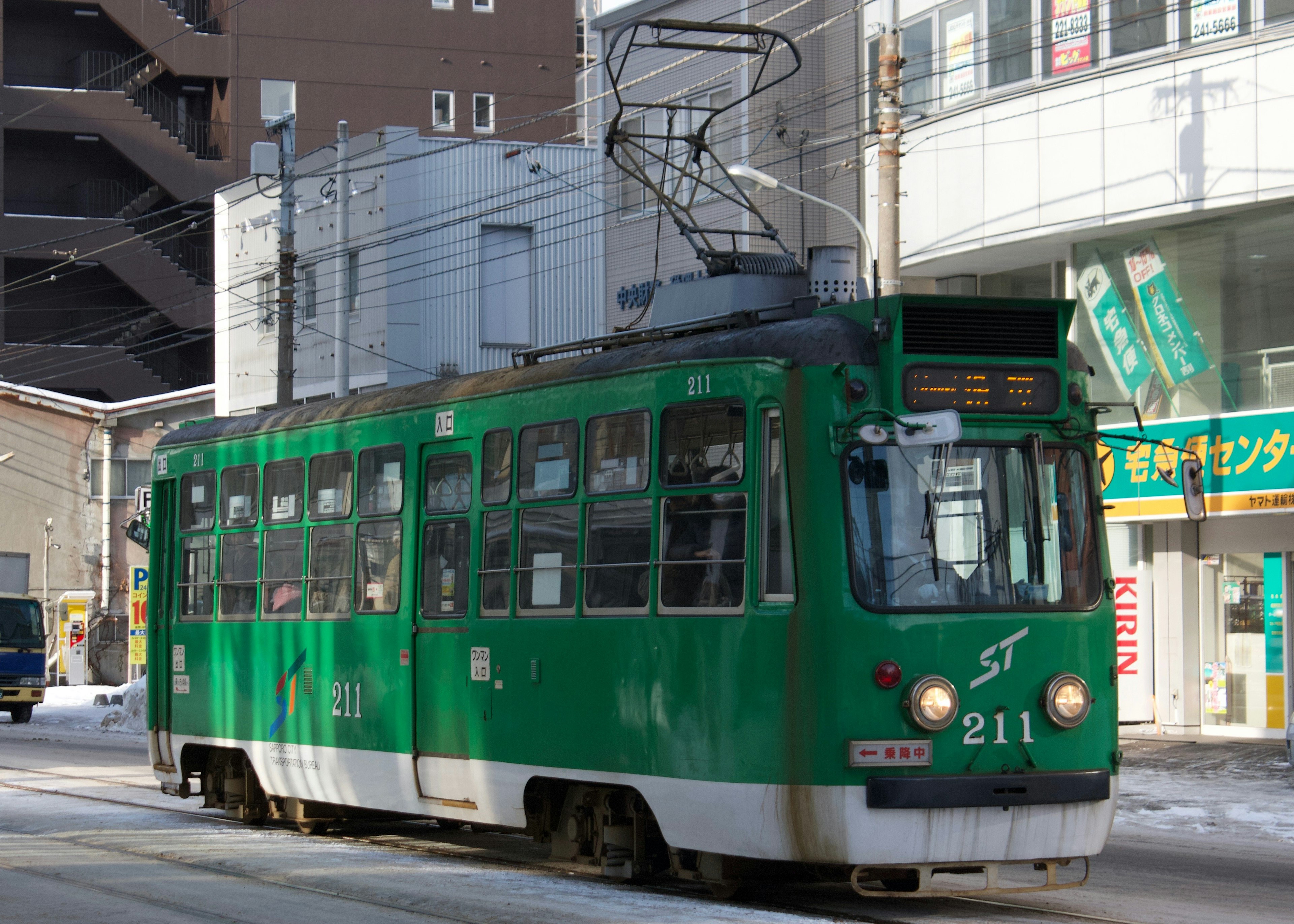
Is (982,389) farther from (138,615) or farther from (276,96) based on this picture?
(276,96)

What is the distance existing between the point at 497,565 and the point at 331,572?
2116 mm

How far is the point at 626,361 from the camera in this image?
404 inches

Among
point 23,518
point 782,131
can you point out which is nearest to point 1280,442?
point 782,131

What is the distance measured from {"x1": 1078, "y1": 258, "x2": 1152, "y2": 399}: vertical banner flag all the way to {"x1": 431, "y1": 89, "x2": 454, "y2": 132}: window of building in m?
39.1

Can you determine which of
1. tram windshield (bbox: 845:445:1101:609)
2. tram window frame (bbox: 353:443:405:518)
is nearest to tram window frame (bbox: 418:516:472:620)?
tram window frame (bbox: 353:443:405:518)

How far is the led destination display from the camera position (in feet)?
30.1

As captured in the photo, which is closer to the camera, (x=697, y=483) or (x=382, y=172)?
(x=697, y=483)

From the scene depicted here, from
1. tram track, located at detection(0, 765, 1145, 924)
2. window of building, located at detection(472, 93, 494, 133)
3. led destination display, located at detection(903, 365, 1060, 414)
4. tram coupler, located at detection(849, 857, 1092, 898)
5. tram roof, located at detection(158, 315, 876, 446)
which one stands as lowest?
tram track, located at detection(0, 765, 1145, 924)

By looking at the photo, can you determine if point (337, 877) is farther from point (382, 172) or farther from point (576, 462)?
point (382, 172)

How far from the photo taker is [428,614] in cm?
1158

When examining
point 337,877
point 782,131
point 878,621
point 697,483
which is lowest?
point 337,877

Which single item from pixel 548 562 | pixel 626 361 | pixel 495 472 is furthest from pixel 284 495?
pixel 626 361

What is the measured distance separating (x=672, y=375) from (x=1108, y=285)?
1427 cm

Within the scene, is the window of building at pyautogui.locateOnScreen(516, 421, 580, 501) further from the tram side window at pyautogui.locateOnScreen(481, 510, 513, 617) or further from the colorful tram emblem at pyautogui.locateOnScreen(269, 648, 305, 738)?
the colorful tram emblem at pyautogui.locateOnScreen(269, 648, 305, 738)
